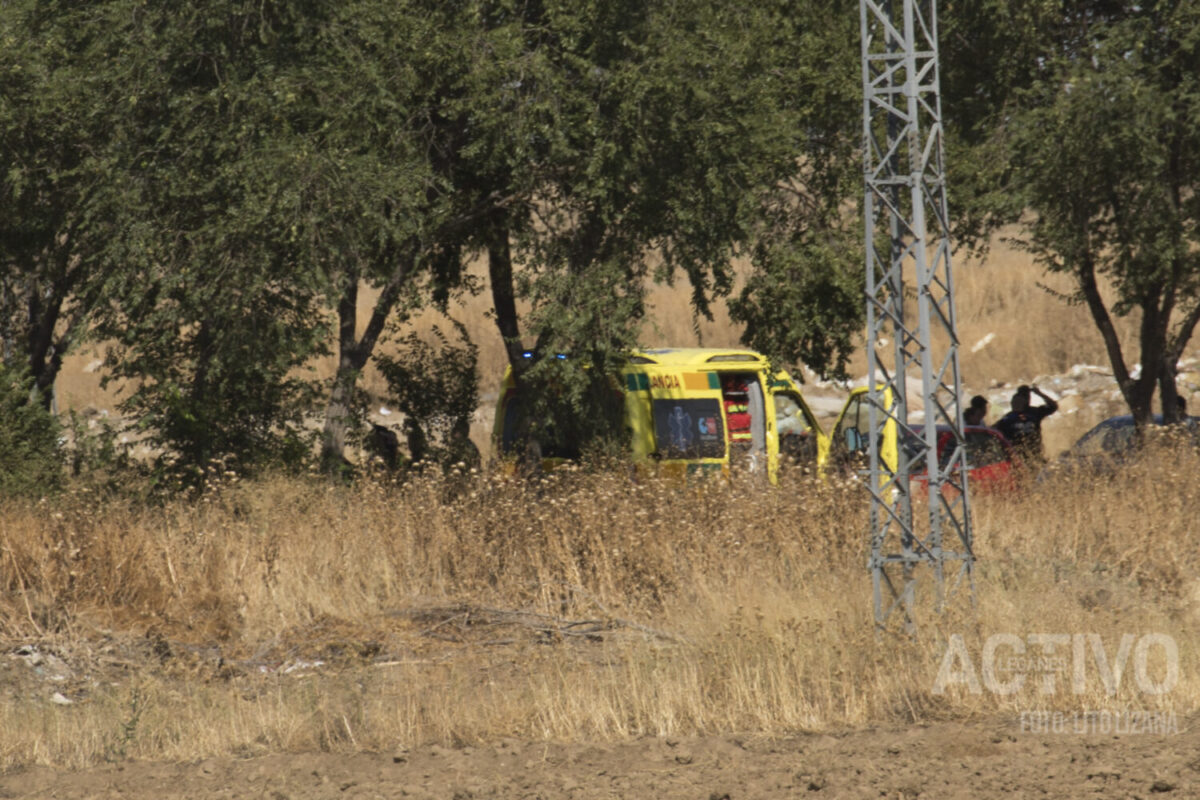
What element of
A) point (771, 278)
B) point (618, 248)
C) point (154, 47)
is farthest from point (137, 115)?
point (771, 278)

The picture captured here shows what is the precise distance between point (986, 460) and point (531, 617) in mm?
6413

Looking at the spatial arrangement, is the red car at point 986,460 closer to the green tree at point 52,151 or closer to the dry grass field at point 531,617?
the dry grass field at point 531,617

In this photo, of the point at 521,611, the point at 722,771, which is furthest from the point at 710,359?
the point at 722,771

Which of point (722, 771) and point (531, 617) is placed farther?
point (531, 617)

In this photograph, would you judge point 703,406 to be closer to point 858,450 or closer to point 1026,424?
point 858,450

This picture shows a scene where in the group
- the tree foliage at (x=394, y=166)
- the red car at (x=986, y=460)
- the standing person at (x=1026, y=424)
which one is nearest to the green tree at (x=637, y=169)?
the tree foliage at (x=394, y=166)

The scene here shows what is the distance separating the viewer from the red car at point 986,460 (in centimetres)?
1391

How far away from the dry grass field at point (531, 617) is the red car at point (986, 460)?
427 millimetres

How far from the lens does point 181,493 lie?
13.3 metres

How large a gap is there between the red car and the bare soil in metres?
6.19

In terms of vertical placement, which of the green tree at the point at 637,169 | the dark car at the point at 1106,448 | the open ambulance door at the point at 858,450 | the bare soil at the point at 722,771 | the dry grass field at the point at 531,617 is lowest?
the bare soil at the point at 722,771

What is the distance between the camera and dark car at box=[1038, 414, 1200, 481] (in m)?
13.8

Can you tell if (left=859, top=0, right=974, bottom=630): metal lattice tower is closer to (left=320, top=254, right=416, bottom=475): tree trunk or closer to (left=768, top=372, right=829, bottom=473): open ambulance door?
(left=768, top=372, right=829, bottom=473): open ambulance door

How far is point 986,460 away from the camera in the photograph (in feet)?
48.3
